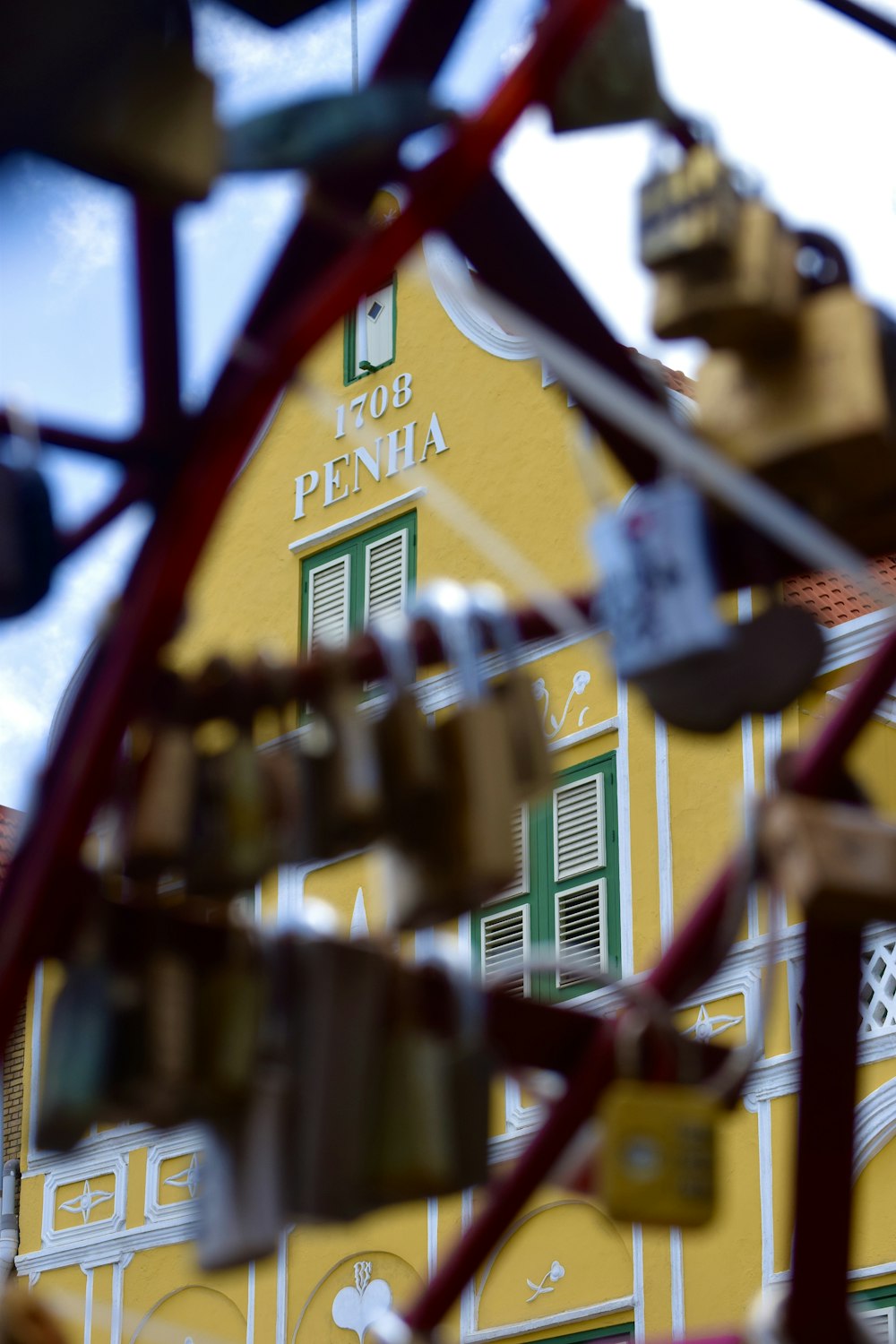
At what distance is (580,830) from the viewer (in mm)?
14078

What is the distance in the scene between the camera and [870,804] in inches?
162

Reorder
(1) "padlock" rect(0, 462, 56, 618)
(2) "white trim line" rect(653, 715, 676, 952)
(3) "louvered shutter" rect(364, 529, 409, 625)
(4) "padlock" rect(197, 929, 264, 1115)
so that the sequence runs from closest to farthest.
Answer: (4) "padlock" rect(197, 929, 264, 1115), (1) "padlock" rect(0, 462, 56, 618), (2) "white trim line" rect(653, 715, 676, 952), (3) "louvered shutter" rect(364, 529, 409, 625)

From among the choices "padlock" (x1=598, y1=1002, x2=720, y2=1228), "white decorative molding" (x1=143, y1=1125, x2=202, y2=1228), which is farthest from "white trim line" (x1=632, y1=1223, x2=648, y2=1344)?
"padlock" (x1=598, y1=1002, x2=720, y2=1228)

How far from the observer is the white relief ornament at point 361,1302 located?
14.1m

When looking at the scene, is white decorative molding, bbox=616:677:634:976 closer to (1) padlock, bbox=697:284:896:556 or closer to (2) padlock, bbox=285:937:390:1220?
(1) padlock, bbox=697:284:896:556

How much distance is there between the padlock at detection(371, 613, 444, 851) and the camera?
11.7ft

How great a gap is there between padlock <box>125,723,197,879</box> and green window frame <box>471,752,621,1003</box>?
9825 mm

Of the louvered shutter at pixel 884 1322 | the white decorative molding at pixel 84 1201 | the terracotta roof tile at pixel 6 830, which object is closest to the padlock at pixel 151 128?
the louvered shutter at pixel 884 1322

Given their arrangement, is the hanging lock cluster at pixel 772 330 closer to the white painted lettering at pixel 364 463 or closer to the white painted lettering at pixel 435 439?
the white painted lettering at pixel 435 439

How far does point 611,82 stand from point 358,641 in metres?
0.99

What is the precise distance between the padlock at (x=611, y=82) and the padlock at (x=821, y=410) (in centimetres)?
47

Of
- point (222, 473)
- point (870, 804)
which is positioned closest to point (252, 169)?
point (222, 473)

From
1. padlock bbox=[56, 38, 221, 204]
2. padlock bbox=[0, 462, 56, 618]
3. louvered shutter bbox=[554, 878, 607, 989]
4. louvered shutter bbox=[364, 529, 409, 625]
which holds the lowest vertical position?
padlock bbox=[0, 462, 56, 618]

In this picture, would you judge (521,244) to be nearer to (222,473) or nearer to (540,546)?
(222,473)
